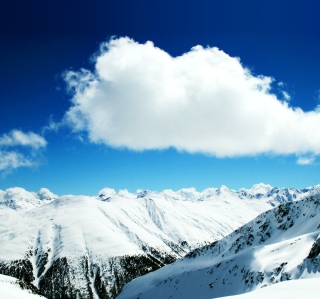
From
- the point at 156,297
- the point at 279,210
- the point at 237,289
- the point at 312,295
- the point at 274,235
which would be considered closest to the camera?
the point at 312,295

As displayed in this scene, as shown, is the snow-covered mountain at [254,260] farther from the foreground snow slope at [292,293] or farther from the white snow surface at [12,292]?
the white snow surface at [12,292]

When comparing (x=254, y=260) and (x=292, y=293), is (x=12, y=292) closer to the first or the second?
(x=292, y=293)

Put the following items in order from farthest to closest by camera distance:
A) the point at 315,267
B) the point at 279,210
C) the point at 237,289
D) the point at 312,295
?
the point at 279,210, the point at 237,289, the point at 315,267, the point at 312,295

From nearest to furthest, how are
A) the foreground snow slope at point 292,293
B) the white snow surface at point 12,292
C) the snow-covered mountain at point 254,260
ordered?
the foreground snow slope at point 292,293, the white snow surface at point 12,292, the snow-covered mountain at point 254,260

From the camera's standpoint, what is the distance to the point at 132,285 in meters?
140

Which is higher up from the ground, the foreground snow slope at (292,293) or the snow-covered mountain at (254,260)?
the foreground snow slope at (292,293)

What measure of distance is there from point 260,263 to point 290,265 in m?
12.4

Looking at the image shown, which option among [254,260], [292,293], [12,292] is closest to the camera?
[292,293]

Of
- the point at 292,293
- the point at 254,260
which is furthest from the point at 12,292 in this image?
the point at 254,260

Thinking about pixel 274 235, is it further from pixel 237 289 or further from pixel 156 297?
pixel 156 297

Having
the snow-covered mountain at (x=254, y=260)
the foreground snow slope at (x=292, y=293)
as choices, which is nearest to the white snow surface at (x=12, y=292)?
the foreground snow slope at (x=292, y=293)

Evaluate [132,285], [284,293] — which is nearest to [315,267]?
[284,293]

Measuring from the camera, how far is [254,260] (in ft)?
265

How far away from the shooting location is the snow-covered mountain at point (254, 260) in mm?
66562
